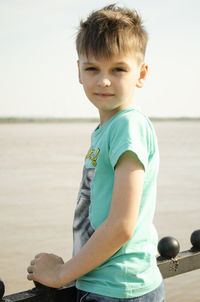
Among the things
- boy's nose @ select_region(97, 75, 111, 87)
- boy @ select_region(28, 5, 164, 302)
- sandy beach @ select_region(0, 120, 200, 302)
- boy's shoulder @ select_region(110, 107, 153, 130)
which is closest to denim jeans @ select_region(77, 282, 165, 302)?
boy @ select_region(28, 5, 164, 302)

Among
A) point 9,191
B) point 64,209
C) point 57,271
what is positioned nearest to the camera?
point 57,271

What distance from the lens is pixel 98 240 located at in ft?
4.55

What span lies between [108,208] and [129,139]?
24cm

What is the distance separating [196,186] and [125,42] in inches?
311

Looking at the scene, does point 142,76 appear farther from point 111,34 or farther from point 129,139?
point 129,139

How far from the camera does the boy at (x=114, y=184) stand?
4.50ft

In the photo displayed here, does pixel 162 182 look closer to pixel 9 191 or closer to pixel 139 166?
pixel 9 191

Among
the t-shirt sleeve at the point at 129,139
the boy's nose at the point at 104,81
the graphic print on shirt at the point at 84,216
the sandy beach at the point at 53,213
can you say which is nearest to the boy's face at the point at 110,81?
the boy's nose at the point at 104,81

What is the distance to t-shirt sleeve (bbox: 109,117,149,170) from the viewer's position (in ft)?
4.47

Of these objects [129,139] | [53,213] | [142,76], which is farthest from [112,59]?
[53,213]

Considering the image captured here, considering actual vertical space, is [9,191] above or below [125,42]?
below

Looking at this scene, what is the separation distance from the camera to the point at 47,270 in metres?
1.52

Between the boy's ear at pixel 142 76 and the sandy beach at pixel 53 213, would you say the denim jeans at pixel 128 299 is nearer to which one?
the boy's ear at pixel 142 76

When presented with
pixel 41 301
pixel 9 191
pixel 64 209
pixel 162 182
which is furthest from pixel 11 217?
pixel 41 301
